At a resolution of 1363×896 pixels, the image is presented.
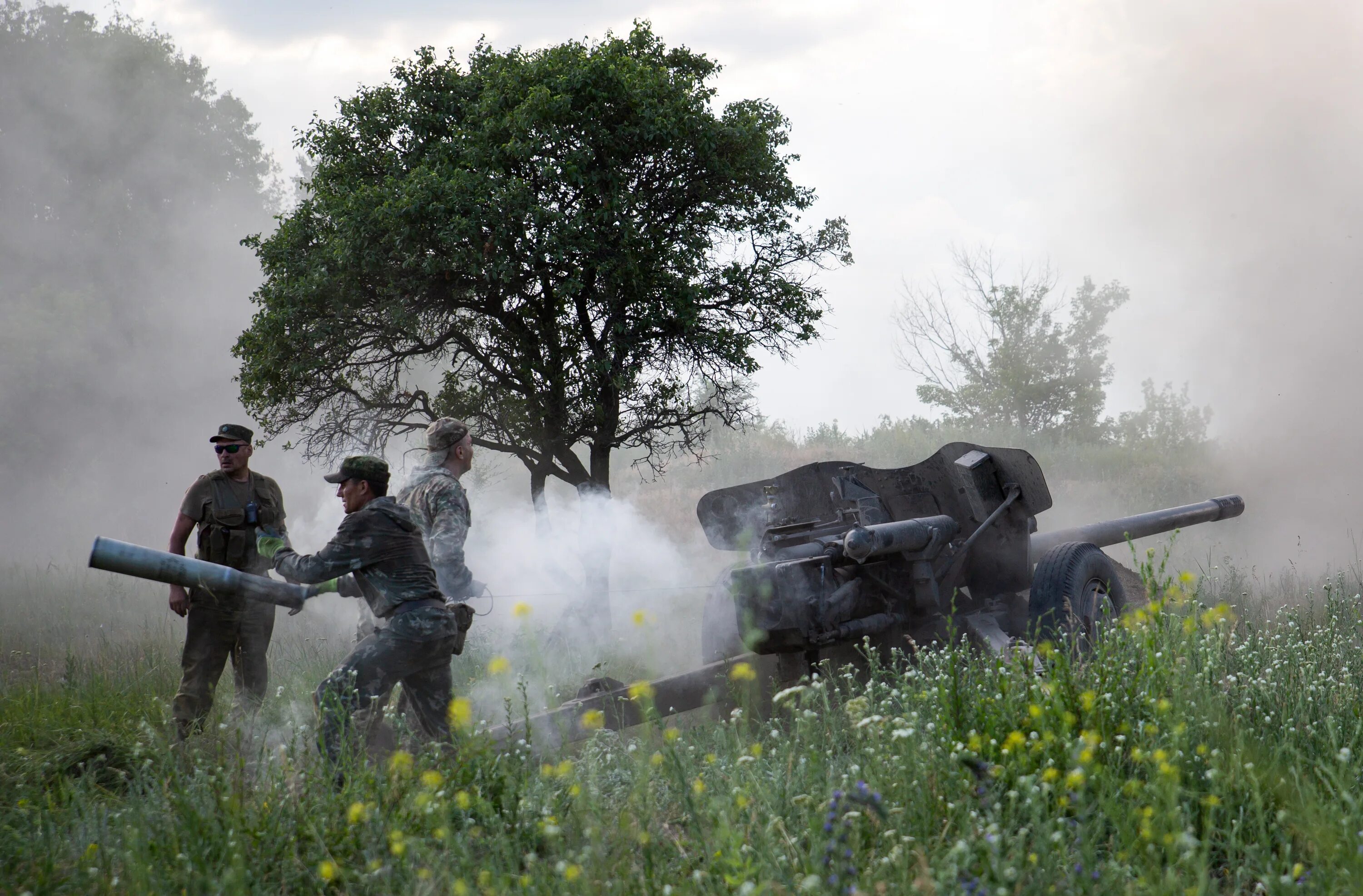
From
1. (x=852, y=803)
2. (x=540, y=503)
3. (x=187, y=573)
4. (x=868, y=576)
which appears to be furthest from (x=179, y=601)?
(x=540, y=503)

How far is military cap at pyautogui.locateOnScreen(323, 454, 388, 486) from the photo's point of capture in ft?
17.7

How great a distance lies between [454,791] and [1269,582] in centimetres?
1359

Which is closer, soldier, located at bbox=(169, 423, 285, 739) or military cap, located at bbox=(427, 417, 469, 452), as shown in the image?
military cap, located at bbox=(427, 417, 469, 452)

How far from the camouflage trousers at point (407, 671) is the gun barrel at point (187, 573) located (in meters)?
0.43

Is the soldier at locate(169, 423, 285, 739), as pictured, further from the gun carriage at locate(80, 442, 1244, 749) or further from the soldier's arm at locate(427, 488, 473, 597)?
the soldier's arm at locate(427, 488, 473, 597)

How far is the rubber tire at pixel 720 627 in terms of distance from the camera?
681 centimetres

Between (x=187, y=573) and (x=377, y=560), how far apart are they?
839 mm

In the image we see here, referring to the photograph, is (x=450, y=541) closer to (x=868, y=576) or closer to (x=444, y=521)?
(x=444, y=521)

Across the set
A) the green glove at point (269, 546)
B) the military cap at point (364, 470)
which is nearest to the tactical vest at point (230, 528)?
the green glove at point (269, 546)

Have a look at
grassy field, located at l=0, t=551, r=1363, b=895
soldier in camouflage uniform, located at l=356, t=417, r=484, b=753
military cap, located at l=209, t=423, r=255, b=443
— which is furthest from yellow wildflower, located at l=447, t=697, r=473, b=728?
military cap, located at l=209, t=423, r=255, b=443

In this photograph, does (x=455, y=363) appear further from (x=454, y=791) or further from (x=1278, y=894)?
(x=1278, y=894)

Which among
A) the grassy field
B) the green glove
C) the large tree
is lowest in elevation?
the grassy field

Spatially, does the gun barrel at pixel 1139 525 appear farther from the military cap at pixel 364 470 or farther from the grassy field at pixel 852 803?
the military cap at pixel 364 470

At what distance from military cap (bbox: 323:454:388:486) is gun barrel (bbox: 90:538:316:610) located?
581mm
